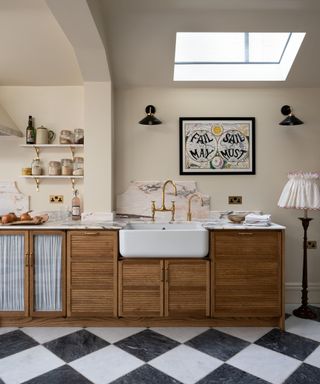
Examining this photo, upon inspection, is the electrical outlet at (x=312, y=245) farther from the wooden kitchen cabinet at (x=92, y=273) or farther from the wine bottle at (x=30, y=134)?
the wine bottle at (x=30, y=134)

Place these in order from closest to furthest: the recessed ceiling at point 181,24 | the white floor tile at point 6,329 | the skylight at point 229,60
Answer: the recessed ceiling at point 181,24 < the white floor tile at point 6,329 < the skylight at point 229,60

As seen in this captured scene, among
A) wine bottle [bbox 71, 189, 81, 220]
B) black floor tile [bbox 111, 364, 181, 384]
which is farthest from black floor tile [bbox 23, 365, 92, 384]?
wine bottle [bbox 71, 189, 81, 220]

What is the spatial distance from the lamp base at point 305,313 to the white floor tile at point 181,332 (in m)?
0.92

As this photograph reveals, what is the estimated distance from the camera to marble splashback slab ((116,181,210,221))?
9.62 feet

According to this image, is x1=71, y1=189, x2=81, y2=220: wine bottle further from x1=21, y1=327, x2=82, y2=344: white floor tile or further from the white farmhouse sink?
x1=21, y1=327, x2=82, y2=344: white floor tile

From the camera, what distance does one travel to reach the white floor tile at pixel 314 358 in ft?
6.18

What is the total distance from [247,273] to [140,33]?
2186mm

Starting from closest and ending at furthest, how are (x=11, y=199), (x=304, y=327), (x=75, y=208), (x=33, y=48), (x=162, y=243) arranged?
(x=162, y=243), (x=304, y=327), (x=33, y=48), (x=75, y=208), (x=11, y=199)

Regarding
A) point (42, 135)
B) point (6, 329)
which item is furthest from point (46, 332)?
point (42, 135)

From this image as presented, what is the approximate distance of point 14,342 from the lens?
2148mm

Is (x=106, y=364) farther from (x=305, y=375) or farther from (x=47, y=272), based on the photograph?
(x=305, y=375)

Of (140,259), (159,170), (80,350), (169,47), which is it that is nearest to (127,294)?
(140,259)

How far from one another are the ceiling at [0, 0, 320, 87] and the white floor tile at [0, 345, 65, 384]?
7.60ft

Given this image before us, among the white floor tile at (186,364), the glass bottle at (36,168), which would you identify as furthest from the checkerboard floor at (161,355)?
the glass bottle at (36,168)
